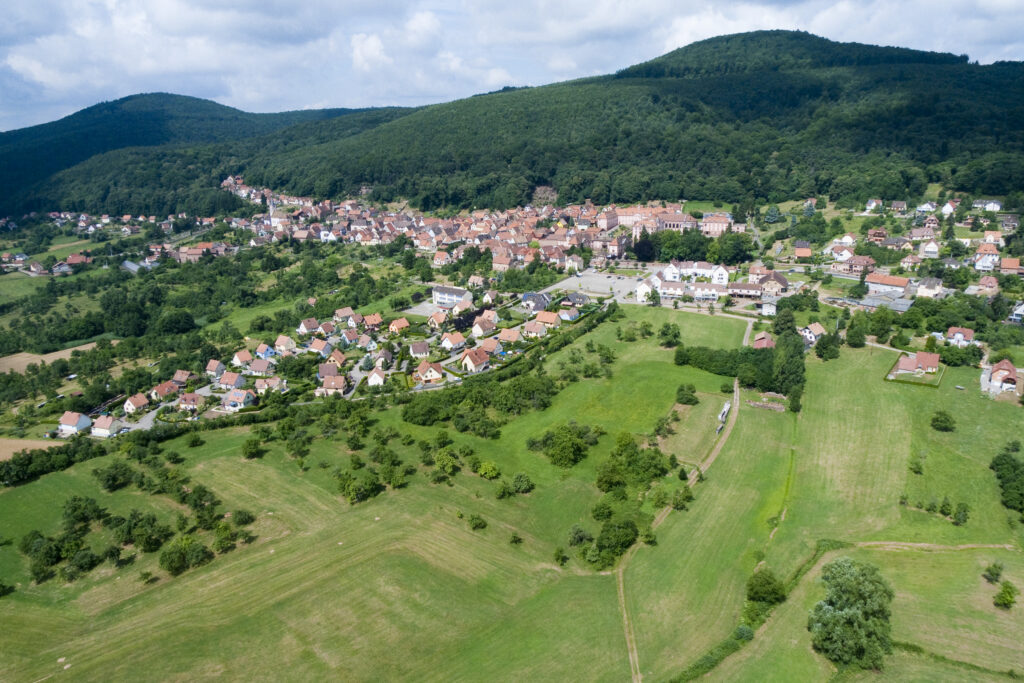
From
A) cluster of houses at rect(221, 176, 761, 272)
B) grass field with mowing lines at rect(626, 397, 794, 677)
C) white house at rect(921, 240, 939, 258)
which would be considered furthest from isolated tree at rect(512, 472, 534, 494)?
white house at rect(921, 240, 939, 258)

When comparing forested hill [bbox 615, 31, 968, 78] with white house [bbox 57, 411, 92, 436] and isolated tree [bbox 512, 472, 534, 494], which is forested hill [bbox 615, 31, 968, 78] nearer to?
isolated tree [bbox 512, 472, 534, 494]

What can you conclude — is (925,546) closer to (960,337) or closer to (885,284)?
(960,337)

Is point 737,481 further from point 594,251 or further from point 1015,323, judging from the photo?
point 594,251

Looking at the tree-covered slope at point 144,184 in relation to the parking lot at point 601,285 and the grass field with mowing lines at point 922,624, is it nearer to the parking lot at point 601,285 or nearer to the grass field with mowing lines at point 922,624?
the parking lot at point 601,285

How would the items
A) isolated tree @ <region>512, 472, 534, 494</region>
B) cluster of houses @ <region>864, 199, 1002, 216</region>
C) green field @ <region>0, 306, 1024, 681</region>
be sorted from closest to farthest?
green field @ <region>0, 306, 1024, 681</region> → isolated tree @ <region>512, 472, 534, 494</region> → cluster of houses @ <region>864, 199, 1002, 216</region>

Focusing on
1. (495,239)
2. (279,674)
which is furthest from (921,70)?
(279,674)
